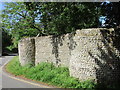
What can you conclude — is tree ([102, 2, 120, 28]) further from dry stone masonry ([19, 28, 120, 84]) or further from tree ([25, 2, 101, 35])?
dry stone masonry ([19, 28, 120, 84])

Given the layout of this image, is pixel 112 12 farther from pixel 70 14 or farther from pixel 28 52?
pixel 28 52

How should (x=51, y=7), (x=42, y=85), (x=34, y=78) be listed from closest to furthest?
(x=42, y=85)
(x=34, y=78)
(x=51, y=7)

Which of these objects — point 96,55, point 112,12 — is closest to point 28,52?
point 112,12

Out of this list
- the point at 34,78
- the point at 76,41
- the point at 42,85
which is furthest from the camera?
the point at 34,78

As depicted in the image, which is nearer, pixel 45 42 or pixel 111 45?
pixel 111 45

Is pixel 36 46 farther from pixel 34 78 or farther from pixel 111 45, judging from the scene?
pixel 111 45

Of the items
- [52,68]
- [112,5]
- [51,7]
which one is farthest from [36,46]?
[112,5]

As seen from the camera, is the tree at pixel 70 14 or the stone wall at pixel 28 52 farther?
the stone wall at pixel 28 52

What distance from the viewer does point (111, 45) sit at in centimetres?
879

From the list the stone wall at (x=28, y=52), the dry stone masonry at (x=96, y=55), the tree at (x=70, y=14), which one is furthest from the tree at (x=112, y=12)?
the stone wall at (x=28, y=52)

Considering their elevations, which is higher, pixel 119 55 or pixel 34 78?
pixel 119 55

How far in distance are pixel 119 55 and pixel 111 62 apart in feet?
1.80

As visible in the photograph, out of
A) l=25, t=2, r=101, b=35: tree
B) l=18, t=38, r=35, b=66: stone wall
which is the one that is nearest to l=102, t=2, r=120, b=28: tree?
l=25, t=2, r=101, b=35: tree

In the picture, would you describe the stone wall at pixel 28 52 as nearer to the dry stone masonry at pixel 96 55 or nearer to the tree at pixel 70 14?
the tree at pixel 70 14
